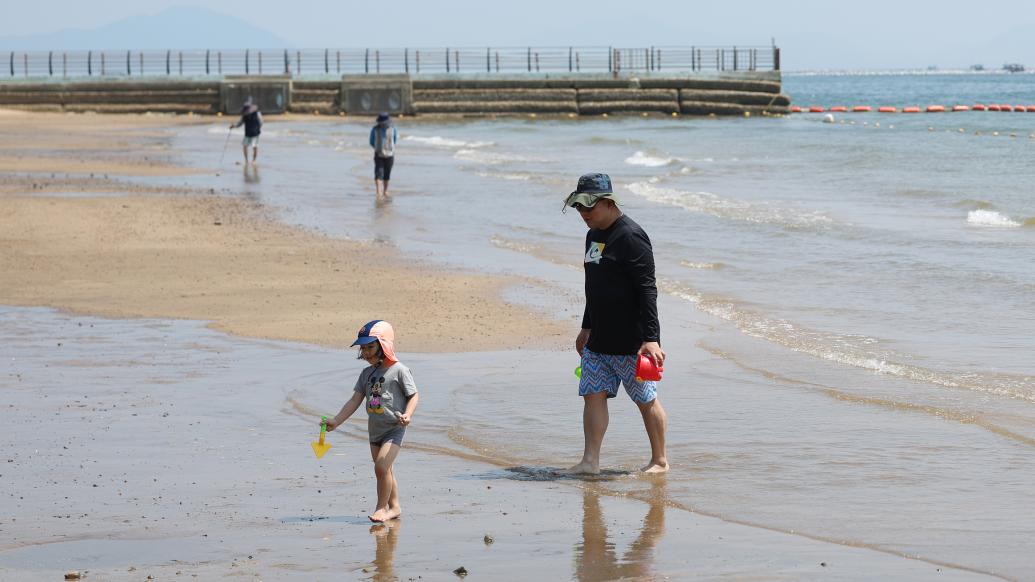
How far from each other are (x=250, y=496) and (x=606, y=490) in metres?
1.69

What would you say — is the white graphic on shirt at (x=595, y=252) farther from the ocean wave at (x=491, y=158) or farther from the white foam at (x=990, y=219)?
the ocean wave at (x=491, y=158)

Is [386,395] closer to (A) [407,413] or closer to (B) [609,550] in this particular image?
(A) [407,413]

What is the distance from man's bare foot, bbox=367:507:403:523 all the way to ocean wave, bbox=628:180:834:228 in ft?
45.7

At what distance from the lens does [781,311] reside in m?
12.5

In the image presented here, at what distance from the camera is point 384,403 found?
6.28 meters

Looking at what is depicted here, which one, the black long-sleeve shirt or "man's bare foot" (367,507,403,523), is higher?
the black long-sleeve shirt

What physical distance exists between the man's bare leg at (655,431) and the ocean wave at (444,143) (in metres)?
33.3

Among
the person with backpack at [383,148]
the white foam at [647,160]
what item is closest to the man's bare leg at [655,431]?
the person with backpack at [383,148]

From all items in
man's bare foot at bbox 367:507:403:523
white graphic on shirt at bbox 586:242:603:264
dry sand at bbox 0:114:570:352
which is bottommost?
man's bare foot at bbox 367:507:403:523

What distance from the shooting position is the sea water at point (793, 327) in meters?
6.78

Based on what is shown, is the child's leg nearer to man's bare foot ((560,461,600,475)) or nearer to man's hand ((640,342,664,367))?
man's bare foot ((560,461,600,475))

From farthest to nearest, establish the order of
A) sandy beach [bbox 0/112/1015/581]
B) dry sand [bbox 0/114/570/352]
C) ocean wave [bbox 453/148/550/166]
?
1. ocean wave [bbox 453/148/550/166]
2. dry sand [bbox 0/114/570/352]
3. sandy beach [bbox 0/112/1015/581]

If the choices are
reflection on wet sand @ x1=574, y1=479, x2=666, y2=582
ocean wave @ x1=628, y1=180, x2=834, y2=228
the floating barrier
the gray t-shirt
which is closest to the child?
the gray t-shirt

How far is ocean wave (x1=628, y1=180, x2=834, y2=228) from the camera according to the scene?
20.1 metres
